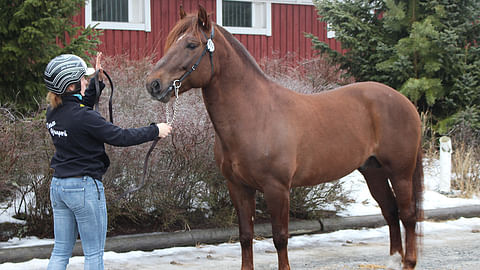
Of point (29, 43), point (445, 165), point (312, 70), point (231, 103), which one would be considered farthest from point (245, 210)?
point (312, 70)

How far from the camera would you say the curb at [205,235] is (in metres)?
5.31

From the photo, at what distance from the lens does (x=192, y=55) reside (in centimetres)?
390

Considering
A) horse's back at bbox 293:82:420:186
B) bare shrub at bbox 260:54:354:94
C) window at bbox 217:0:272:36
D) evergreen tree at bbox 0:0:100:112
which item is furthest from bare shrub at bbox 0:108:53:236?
window at bbox 217:0:272:36

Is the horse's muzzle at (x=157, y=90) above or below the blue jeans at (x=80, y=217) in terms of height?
above

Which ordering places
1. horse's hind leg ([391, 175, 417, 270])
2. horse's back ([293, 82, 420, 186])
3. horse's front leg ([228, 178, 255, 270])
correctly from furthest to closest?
horse's hind leg ([391, 175, 417, 270]) → horse's back ([293, 82, 420, 186]) → horse's front leg ([228, 178, 255, 270])

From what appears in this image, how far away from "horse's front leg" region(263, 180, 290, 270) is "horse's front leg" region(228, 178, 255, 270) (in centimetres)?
25

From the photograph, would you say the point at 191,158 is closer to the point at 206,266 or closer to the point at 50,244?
the point at 206,266

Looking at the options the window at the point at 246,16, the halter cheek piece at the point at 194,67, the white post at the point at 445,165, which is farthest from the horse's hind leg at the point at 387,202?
the window at the point at 246,16

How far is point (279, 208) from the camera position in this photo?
413cm

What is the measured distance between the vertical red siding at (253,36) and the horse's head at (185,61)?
8625mm

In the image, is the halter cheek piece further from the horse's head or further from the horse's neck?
the horse's neck

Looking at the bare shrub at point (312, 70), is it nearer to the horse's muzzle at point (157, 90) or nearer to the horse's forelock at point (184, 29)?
the horse's forelock at point (184, 29)

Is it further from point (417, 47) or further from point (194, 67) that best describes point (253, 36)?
point (194, 67)

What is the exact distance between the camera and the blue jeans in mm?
3312
